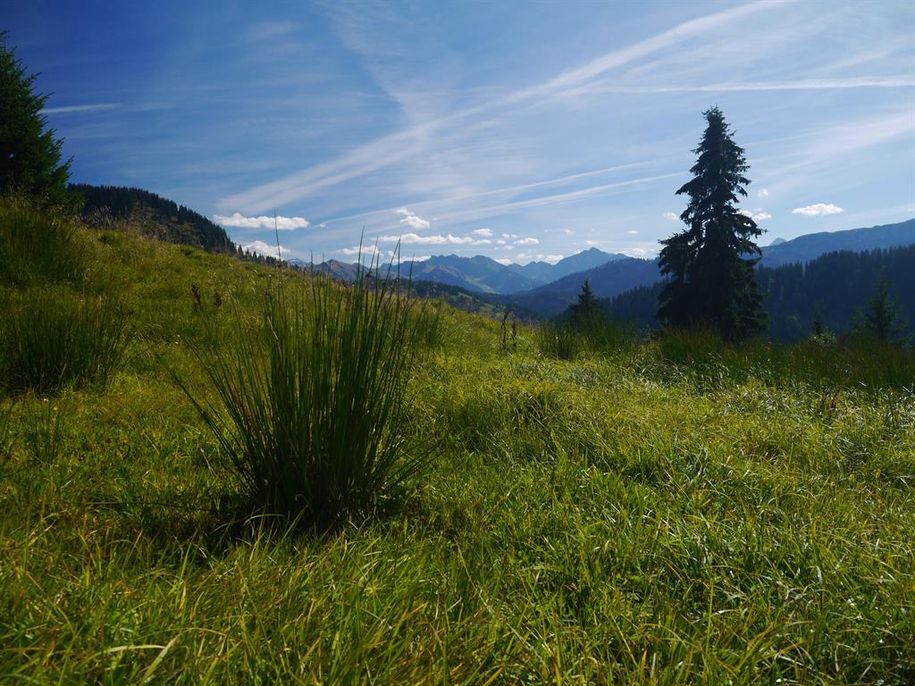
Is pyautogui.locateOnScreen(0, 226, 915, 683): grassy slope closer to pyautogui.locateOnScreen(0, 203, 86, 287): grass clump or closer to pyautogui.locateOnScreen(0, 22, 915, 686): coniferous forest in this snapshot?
pyautogui.locateOnScreen(0, 22, 915, 686): coniferous forest

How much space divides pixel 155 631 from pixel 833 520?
2.96 meters

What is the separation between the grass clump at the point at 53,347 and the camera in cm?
383

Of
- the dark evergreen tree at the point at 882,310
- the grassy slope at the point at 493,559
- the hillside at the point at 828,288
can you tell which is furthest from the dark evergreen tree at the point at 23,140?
the hillside at the point at 828,288

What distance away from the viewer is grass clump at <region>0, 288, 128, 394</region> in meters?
3.83

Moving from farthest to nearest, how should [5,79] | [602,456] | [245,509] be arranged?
[5,79], [602,456], [245,509]

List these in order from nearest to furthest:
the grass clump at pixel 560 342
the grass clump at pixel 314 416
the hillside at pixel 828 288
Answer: the grass clump at pixel 314 416 → the grass clump at pixel 560 342 → the hillside at pixel 828 288

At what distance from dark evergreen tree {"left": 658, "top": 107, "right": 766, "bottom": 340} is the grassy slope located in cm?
1800

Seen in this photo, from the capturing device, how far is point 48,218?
644cm

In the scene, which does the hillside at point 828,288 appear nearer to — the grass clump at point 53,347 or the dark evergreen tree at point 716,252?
the dark evergreen tree at point 716,252

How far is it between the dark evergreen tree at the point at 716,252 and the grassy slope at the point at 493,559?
1800 centimetres

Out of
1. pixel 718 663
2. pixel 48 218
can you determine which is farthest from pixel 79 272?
pixel 718 663

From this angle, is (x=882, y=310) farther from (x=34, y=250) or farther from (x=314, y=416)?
(x=34, y=250)

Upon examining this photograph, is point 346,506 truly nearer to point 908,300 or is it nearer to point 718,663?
point 718,663

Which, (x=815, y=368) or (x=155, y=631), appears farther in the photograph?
(x=815, y=368)
